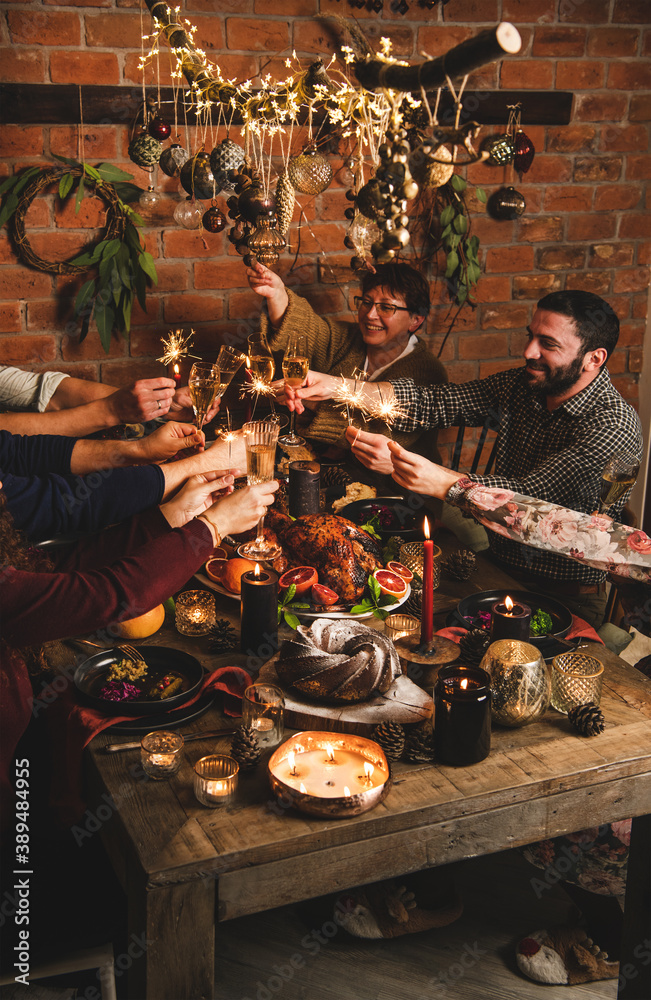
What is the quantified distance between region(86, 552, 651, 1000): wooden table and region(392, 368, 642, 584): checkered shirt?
35.0 inches

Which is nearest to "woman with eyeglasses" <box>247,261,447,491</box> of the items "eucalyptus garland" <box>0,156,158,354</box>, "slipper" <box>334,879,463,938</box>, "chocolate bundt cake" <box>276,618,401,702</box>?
"eucalyptus garland" <box>0,156,158,354</box>

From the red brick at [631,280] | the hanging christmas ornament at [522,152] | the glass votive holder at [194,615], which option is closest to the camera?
the glass votive holder at [194,615]

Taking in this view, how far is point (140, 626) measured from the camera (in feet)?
5.04

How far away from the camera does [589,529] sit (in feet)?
5.77

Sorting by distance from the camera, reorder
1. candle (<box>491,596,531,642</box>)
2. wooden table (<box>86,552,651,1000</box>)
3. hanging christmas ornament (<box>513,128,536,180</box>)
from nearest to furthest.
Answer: wooden table (<box>86,552,651,1000</box>) → candle (<box>491,596,531,642</box>) → hanging christmas ornament (<box>513,128,536,180</box>)

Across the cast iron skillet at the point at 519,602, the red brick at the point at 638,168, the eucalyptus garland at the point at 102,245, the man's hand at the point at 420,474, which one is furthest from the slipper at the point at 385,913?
the red brick at the point at 638,168

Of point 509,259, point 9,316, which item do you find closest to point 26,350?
point 9,316

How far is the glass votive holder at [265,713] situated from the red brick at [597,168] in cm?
270

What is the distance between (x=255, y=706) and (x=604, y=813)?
1.79 ft

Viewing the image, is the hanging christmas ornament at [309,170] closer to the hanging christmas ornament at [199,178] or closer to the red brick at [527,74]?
the hanging christmas ornament at [199,178]

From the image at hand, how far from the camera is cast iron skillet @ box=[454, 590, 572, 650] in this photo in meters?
1.61

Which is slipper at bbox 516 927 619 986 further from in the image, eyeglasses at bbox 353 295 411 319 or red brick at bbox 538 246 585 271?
red brick at bbox 538 246 585 271

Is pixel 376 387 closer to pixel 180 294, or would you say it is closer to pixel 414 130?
pixel 180 294

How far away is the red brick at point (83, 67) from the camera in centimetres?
256
